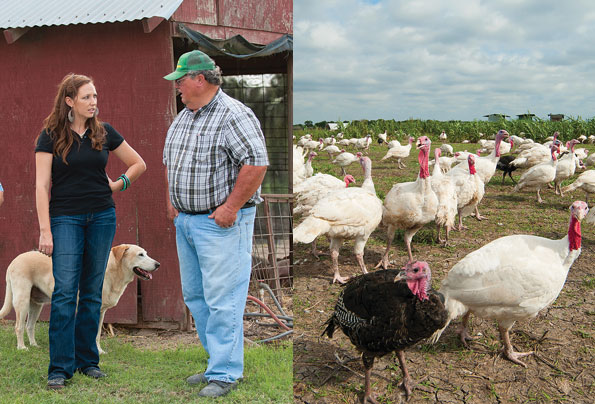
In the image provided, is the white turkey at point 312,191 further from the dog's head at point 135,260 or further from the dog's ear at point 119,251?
the dog's ear at point 119,251

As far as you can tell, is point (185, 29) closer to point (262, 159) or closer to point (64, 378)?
point (262, 159)

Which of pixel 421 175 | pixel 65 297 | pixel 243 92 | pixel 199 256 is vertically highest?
pixel 243 92

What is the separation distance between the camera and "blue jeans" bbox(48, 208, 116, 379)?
323 cm

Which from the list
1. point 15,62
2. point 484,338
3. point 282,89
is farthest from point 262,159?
point 282,89

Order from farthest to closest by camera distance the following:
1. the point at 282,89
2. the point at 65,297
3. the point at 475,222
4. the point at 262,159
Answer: the point at 282,89 → the point at 475,222 → the point at 65,297 → the point at 262,159

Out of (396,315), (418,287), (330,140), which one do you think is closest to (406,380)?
(396,315)

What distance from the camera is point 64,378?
3.29m

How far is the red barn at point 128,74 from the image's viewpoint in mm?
4730

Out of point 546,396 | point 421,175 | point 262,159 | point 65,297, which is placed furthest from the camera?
point 421,175

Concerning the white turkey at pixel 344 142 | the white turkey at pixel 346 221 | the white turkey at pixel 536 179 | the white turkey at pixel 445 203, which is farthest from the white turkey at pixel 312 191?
the white turkey at pixel 344 142

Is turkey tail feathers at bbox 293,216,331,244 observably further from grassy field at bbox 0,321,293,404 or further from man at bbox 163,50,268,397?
man at bbox 163,50,268,397

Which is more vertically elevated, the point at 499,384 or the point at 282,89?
the point at 282,89

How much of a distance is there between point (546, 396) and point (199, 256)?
5.85ft

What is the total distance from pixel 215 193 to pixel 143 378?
1.56m
